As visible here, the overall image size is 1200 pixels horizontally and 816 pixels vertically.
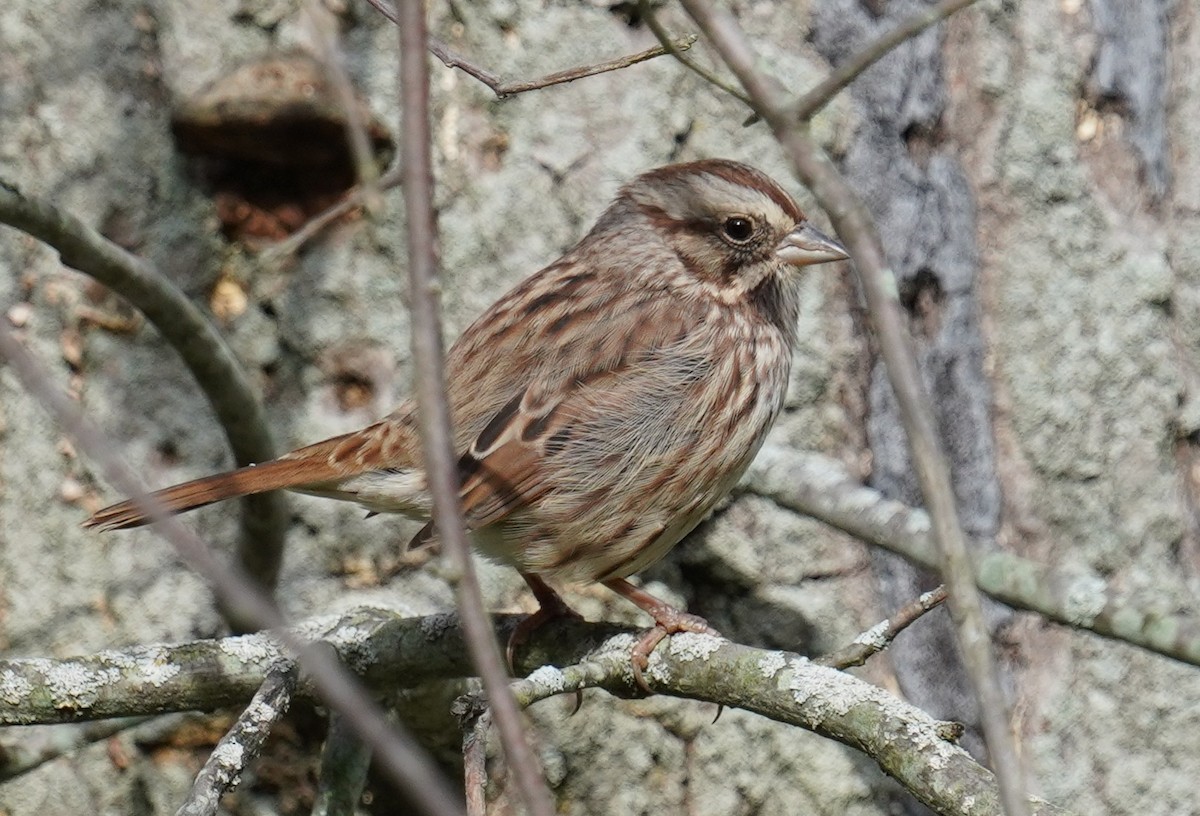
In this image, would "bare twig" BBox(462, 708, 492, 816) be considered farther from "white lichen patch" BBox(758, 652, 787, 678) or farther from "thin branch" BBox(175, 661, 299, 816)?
"white lichen patch" BBox(758, 652, 787, 678)

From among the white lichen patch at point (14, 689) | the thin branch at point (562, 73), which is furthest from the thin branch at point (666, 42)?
the white lichen patch at point (14, 689)

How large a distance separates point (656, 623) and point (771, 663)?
58 cm

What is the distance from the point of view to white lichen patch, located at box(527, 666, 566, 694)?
2645mm

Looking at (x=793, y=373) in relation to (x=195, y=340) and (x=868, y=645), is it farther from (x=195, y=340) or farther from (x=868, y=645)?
(x=195, y=340)

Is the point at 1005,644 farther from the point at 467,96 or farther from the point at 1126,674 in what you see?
the point at 467,96

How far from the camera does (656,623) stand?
332cm

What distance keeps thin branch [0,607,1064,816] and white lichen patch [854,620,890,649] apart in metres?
0.07

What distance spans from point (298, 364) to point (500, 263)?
21.3 inches

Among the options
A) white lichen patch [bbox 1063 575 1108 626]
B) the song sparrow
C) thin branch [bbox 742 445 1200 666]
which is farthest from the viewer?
the song sparrow

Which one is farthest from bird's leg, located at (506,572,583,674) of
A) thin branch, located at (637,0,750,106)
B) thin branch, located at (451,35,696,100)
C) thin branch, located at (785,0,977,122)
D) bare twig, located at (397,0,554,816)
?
bare twig, located at (397,0,554,816)

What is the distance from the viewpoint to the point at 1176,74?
4352 millimetres

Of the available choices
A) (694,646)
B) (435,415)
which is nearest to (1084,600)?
(694,646)

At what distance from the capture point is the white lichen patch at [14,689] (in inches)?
113

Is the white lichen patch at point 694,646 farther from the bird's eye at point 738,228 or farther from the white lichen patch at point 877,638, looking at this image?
the bird's eye at point 738,228
